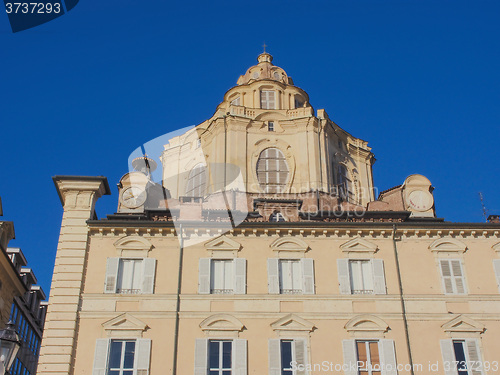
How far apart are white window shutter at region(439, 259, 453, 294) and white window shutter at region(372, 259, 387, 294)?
8.12 ft

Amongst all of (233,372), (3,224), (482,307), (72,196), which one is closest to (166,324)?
(233,372)

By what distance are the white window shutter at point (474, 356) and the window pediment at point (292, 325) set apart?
19.7ft

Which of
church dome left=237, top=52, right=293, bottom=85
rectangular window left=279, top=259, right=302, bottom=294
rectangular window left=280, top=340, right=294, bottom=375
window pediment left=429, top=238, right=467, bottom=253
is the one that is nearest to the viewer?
rectangular window left=280, top=340, right=294, bottom=375

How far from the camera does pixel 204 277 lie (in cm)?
2527

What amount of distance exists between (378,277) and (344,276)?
1.40 metres

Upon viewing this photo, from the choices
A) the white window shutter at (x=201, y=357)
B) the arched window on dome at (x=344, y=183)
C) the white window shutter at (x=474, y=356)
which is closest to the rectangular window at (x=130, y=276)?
the white window shutter at (x=201, y=357)

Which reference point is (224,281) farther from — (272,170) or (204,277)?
(272,170)

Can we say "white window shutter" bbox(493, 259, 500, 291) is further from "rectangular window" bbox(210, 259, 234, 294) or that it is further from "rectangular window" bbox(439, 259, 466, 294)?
"rectangular window" bbox(210, 259, 234, 294)

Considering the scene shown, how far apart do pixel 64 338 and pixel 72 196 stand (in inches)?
256

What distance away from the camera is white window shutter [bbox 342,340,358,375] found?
76.5 ft

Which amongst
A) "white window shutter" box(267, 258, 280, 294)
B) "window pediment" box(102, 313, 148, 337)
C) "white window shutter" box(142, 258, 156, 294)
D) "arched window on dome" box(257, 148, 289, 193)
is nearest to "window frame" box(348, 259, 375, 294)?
"white window shutter" box(267, 258, 280, 294)

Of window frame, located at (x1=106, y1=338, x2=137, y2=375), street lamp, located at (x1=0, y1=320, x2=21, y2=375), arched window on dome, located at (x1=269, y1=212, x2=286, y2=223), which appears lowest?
street lamp, located at (x1=0, y1=320, x2=21, y2=375)

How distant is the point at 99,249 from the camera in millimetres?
25953

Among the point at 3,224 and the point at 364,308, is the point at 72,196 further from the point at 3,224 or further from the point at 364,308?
the point at 364,308
